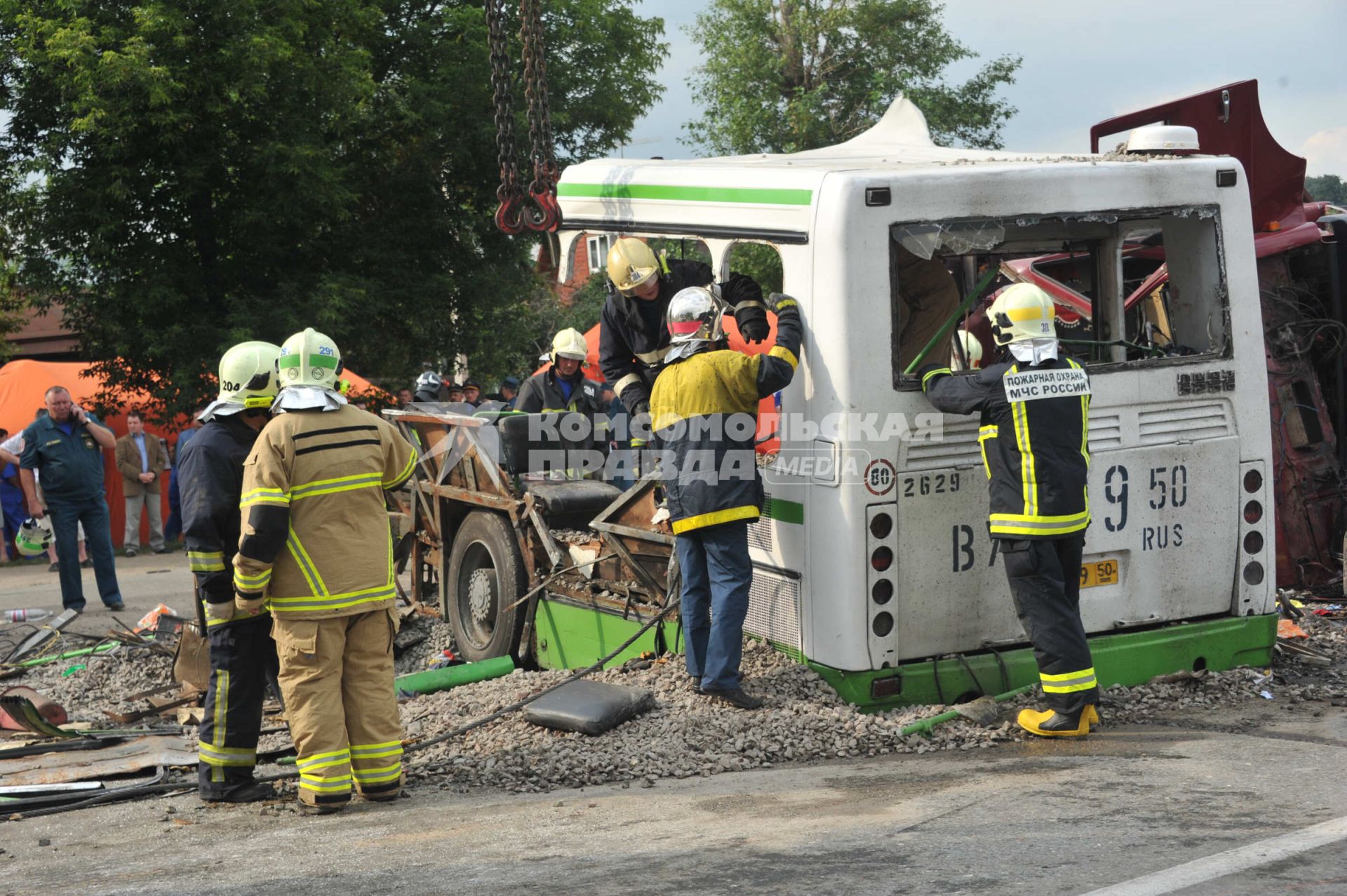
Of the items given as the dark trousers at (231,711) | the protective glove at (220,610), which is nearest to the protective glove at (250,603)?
the protective glove at (220,610)

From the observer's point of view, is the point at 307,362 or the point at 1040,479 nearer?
the point at 307,362

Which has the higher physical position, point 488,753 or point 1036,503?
point 1036,503

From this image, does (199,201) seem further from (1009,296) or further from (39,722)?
(1009,296)

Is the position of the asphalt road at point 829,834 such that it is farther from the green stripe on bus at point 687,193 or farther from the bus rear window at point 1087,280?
the green stripe on bus at point 687,193

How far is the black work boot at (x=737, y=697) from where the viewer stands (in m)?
5.75

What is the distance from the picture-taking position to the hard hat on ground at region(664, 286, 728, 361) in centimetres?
609

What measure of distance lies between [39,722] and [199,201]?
38.5ft

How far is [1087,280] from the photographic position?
23.5 ft

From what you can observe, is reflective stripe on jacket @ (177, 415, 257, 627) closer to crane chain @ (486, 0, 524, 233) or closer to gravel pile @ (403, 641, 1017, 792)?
gravel pile @ (403, 641, 1017, 792)

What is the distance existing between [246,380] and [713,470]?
6.71ft

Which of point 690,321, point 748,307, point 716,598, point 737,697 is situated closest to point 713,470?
point 716,598

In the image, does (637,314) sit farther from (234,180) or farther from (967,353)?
(234,180)

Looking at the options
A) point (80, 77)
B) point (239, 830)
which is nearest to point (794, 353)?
point (239, 830)

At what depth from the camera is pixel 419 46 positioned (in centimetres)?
2089
